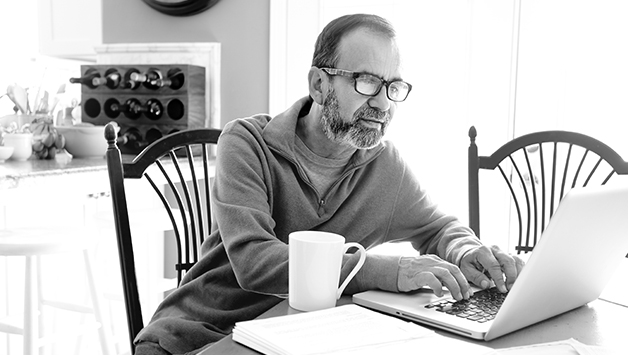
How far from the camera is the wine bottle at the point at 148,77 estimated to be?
9.76ft

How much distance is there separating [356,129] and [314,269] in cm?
54

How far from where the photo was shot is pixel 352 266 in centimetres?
108

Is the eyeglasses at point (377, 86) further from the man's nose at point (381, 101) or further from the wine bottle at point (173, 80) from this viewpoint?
the wine bottle at point (173, 80)

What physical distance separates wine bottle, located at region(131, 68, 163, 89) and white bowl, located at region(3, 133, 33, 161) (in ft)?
1.89

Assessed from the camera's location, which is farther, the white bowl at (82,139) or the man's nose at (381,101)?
the white bowl at (82,139)

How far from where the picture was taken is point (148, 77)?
2.98 m

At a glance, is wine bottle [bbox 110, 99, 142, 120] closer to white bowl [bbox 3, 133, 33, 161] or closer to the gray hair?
white bowl [bbox 3, 133, 33, 161]

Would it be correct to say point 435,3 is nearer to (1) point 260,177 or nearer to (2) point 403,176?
(2) point 403,176

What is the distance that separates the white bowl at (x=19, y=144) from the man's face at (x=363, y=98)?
1722 millimetres

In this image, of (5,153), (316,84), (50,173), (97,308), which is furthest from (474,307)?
(5,153)

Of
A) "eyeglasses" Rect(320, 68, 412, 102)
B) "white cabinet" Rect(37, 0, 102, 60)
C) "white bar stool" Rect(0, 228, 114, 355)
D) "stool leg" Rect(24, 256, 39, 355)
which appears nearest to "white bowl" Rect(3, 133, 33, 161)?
"white bar stool" Rect(0, 228, 114, 355)

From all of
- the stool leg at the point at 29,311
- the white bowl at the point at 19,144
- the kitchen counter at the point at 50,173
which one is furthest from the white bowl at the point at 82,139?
the stool leg at the point at 29,311

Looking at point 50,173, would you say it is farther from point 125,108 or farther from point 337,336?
point 337,336

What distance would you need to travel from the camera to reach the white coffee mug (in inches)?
36.4
